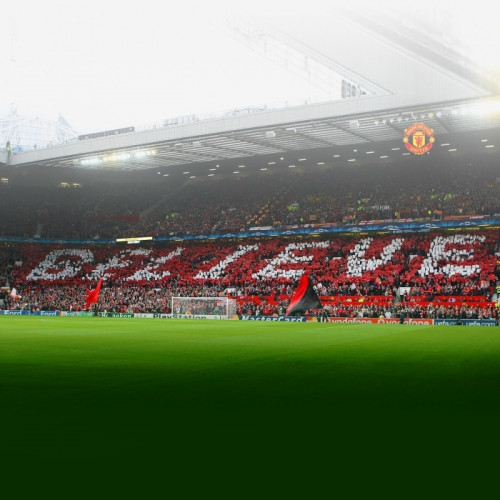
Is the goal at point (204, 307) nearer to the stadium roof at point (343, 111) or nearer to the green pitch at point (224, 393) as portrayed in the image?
the stadium roof at point (343, 111)

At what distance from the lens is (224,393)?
31.8 ft

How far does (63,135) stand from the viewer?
97188 mm

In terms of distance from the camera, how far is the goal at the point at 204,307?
45.9 m

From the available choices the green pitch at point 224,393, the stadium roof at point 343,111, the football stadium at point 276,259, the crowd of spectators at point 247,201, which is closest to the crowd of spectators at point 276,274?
the football stadium at point 276,259

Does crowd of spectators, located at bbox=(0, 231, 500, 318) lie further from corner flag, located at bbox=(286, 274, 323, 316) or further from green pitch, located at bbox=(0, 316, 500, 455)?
green pitch, located at bbox=(0, 316, 500, 455)

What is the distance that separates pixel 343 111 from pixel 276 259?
1702 centimetres

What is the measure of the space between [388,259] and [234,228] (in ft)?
54.6

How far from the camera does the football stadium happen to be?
28.8ft

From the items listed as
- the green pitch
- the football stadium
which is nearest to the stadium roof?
the football stadium

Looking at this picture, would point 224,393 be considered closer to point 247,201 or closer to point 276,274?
point 276,274

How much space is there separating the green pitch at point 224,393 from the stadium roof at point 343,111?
23150mm

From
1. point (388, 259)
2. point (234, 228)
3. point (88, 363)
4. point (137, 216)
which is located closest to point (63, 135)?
point (137, 216)

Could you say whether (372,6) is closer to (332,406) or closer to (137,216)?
(332,406)

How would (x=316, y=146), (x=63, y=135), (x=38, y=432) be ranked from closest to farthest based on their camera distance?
(x=38, y=432) < (x=316, y=146) < (x=63, y=135)
